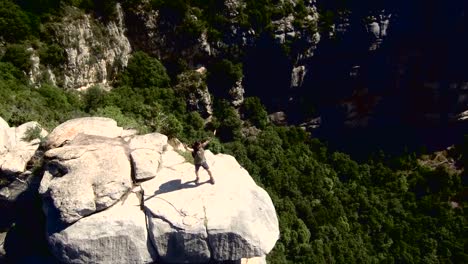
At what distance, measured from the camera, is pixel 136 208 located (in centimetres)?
1883

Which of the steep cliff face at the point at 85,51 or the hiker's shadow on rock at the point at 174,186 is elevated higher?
the steep cliff face at the point at 85,51

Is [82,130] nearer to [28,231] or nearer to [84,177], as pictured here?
[84,177]

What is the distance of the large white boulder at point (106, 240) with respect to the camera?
59.0 ft

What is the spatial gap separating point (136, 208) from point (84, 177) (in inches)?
97.0

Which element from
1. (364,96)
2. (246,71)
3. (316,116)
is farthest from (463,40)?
(246,71)

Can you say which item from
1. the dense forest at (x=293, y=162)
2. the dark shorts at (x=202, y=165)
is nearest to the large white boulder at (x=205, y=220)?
the dark shorts at (x=202, y=165)

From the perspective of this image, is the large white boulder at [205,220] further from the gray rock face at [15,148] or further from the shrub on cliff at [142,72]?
the shrub on cliff at [142,72]

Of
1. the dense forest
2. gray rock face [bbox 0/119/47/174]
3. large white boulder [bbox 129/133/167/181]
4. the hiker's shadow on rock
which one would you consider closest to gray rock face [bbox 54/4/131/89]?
the dense forest

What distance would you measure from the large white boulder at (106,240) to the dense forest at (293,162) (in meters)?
14.0

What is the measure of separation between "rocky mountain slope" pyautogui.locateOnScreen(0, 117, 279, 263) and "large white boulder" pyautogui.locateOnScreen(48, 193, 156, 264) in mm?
38

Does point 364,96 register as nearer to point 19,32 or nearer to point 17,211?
point 19,32

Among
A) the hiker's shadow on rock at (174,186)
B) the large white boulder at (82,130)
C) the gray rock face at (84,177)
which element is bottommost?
the hiker's shadow on rock at (174,186)

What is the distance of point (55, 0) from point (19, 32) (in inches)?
157

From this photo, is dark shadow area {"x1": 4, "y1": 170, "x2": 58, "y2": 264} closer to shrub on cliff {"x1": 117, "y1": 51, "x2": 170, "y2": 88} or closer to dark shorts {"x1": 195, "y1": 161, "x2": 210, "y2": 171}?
dark shorts {"x1": 195, "y1": 161, "x2": 210, "y2": 171}
